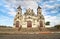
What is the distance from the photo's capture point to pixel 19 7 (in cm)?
4534

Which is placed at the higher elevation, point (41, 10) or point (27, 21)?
point (41, 10)

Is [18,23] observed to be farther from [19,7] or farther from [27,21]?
[19,7]

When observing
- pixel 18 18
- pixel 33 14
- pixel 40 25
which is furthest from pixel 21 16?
pixel 40 25

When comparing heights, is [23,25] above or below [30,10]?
below

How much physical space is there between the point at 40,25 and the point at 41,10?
5.93 metres

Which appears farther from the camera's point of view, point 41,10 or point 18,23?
point 41,10

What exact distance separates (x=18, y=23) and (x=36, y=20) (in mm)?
5896

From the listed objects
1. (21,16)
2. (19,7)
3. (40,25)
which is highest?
(19,7)

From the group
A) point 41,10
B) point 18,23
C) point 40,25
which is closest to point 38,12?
point 41,10

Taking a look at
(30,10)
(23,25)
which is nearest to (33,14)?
(30,10)

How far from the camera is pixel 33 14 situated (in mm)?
43156

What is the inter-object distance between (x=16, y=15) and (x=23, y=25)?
14.6 feet

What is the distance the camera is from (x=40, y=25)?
1678 inches

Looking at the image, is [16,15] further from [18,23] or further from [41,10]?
[41,10]
